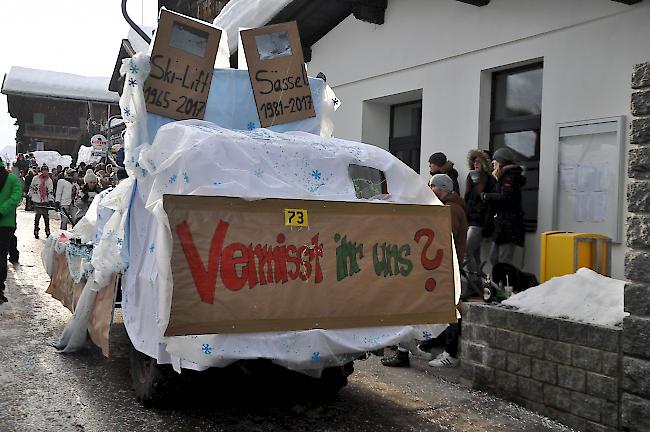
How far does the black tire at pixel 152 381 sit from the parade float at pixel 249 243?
2 cm

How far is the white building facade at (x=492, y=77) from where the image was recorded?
6.51 m

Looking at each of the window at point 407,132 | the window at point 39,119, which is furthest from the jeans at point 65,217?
the window at point 39,119

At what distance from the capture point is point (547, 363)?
4578mm

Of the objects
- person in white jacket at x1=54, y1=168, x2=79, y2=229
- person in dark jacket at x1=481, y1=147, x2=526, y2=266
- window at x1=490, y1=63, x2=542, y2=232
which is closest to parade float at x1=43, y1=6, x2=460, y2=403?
person in dark jacket at x1=481, y1=147, x2=526, y2=266

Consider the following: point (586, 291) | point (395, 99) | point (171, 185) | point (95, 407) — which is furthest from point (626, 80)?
point (95, 407)

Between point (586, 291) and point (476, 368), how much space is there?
1056 mm

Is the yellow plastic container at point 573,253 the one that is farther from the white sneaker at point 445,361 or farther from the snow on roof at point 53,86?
the snow on roof at point 53,86

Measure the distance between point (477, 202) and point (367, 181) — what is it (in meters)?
3.25

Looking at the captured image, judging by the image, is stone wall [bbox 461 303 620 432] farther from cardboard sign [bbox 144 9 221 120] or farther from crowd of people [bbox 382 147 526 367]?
cardboard sign [bbox 144 9 221 120]

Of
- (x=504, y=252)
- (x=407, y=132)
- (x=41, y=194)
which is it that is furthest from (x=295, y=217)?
(x=41, y=194)

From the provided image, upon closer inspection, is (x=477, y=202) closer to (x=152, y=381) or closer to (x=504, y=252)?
(x=504, y=252)

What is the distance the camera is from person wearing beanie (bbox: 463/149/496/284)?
23.6 ft

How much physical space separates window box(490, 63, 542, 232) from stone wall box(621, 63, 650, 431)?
10.8ft

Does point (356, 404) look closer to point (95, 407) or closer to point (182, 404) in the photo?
point (182, 404)
